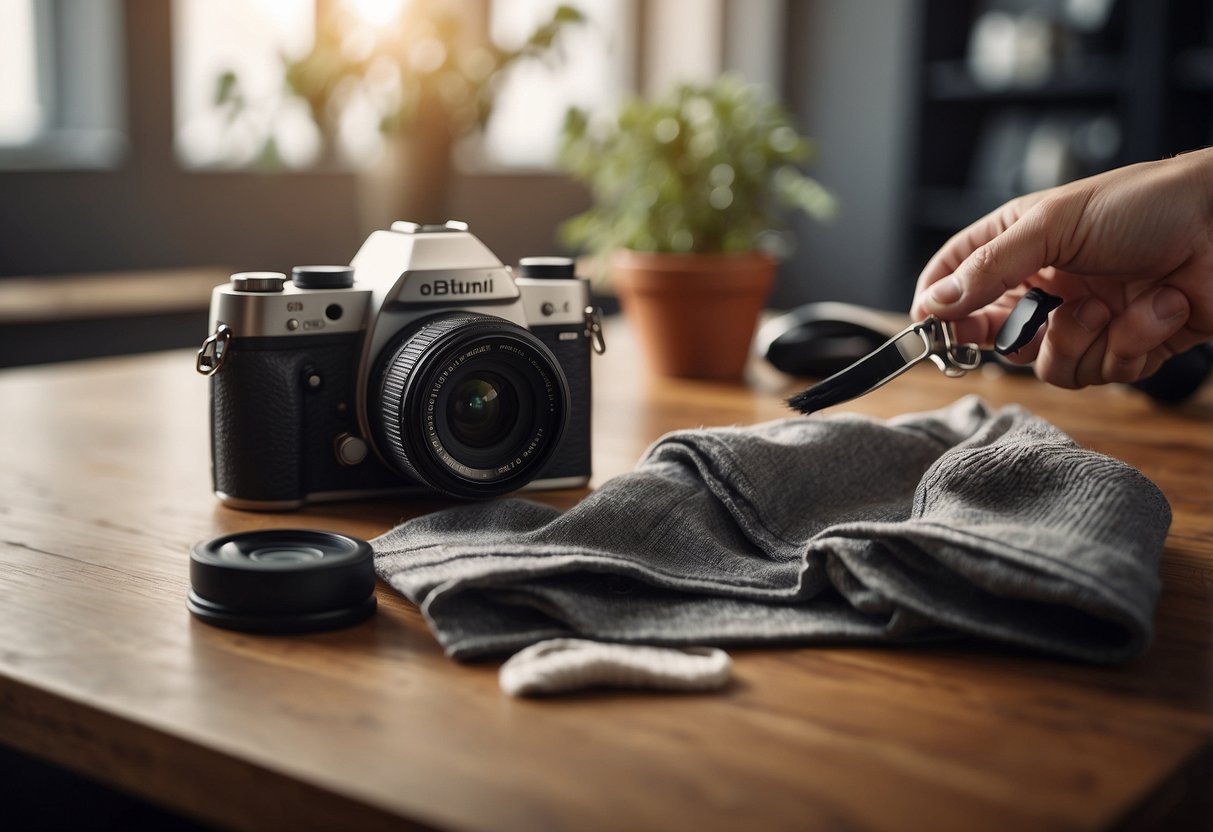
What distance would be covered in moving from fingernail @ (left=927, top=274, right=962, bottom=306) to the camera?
25cm

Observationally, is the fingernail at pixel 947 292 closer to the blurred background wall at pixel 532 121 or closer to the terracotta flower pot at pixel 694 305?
the terracotta flower pot at pixel 694 305

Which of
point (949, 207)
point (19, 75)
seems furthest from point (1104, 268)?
point (949, 207)

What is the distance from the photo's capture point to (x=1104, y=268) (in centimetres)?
86

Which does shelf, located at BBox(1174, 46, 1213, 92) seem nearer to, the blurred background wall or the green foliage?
the blurred background wall

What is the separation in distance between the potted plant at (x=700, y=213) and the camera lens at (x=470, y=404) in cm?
56

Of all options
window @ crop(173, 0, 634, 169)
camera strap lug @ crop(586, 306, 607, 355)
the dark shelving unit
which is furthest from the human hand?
the dark shelving unit

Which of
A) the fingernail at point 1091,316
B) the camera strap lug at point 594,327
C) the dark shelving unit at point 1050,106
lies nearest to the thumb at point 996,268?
the fingernail at point 1091,316

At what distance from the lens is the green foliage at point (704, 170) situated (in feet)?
4.49

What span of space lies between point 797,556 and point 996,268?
9.9 inches

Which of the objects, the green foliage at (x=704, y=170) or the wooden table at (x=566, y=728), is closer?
the wooden table at (x=566, y=728)

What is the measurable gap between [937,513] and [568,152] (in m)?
0.89

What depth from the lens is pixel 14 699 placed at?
0.54 meters

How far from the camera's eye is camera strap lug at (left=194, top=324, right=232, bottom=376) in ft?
2.67

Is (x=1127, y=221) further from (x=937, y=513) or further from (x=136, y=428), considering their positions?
(x=136, y=428)
